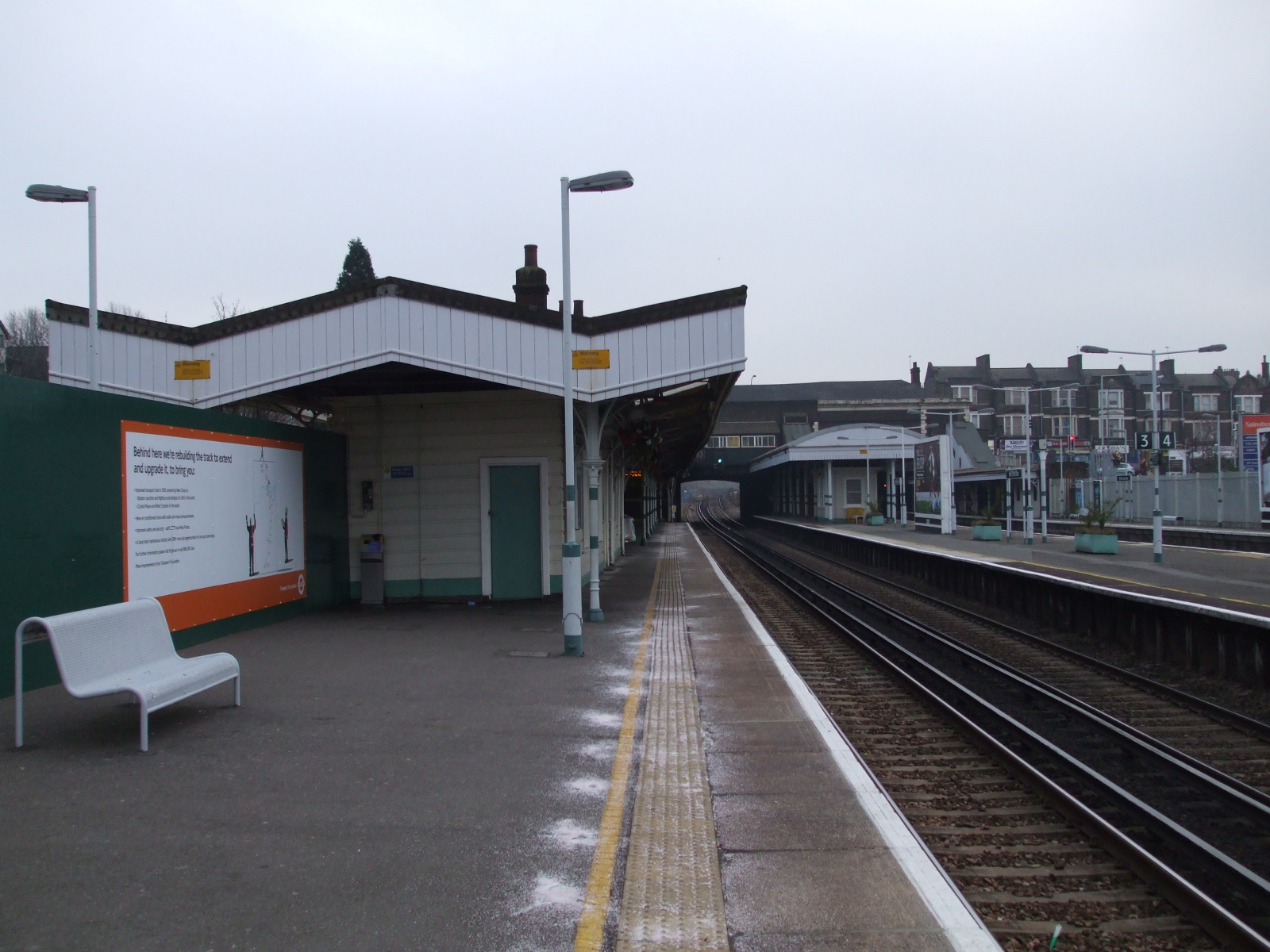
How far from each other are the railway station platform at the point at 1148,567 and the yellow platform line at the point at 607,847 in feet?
27.3

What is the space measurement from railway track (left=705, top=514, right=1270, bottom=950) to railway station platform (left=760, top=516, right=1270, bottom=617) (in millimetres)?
4722

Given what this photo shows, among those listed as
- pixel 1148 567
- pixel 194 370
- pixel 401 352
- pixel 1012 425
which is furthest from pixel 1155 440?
pixel 1012 425

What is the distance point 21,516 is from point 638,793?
557cm

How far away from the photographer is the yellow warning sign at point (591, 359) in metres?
11.6

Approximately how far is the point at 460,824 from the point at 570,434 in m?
6.42

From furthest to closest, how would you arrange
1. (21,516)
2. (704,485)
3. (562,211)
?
(704,485) → (562,211) → (21,516)

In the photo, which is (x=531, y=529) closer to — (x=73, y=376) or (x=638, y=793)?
(x=73, y=376)

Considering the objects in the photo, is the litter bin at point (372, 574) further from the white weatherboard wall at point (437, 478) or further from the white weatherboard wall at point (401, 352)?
the white weatherboard wall at point (401, 352)

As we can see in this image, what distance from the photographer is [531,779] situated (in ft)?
17.3

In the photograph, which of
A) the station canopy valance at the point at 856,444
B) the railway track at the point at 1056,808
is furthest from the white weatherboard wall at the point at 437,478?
the station canopy valance at the point at 856,444

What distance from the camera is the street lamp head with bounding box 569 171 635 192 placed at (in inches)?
403

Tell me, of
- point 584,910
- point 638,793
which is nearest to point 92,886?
point 584,910

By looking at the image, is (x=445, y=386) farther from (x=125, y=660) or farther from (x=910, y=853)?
(x=910, y=853)

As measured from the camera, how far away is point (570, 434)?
10539mm
